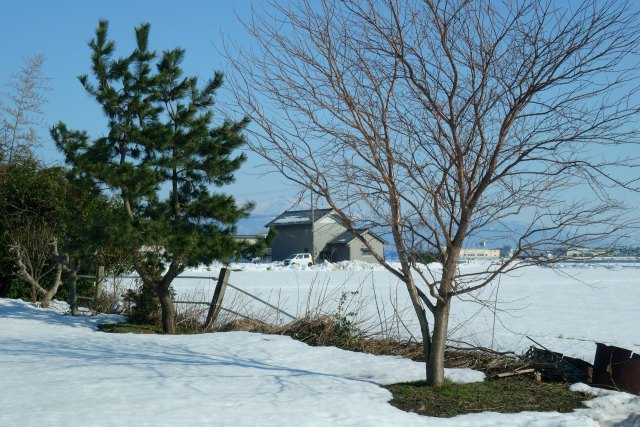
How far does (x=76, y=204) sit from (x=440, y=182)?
10148 mm

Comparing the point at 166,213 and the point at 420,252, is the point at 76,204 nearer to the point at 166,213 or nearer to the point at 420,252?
the point at 166,213

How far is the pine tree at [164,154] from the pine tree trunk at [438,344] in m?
4.97

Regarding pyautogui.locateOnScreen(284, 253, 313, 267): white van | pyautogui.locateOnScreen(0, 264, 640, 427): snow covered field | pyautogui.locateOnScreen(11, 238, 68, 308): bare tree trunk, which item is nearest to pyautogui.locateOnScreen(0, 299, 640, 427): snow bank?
pyautogui.locateOnScreen(0, 264, 640, 427): snow covered field

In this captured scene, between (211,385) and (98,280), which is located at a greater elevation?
(98,280)

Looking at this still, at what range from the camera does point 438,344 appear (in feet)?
25.0

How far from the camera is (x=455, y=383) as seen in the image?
811 cm

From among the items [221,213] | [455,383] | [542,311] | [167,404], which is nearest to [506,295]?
[542,311]

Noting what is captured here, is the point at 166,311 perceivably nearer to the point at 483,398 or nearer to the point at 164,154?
the point at 164,154

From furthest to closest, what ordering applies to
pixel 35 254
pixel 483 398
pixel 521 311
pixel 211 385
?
1. pixel 521 311
2. pixel 35 254
3. pixel 211 385
4. pixel 483 398

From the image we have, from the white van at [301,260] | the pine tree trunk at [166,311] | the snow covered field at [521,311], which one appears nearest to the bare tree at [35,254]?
the snow covered field at [521,311]

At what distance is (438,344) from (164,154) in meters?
6.39

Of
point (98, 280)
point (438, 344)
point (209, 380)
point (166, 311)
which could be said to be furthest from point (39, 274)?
point (438, 344)

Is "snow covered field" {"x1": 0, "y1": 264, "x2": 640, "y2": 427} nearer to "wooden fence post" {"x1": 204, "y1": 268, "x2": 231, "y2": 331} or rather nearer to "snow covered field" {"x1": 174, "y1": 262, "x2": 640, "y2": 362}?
"snow covered field" {"x1": 174, "y1": 262, "x2": 640, "y2": 362}

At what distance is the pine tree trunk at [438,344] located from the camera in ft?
24.9
